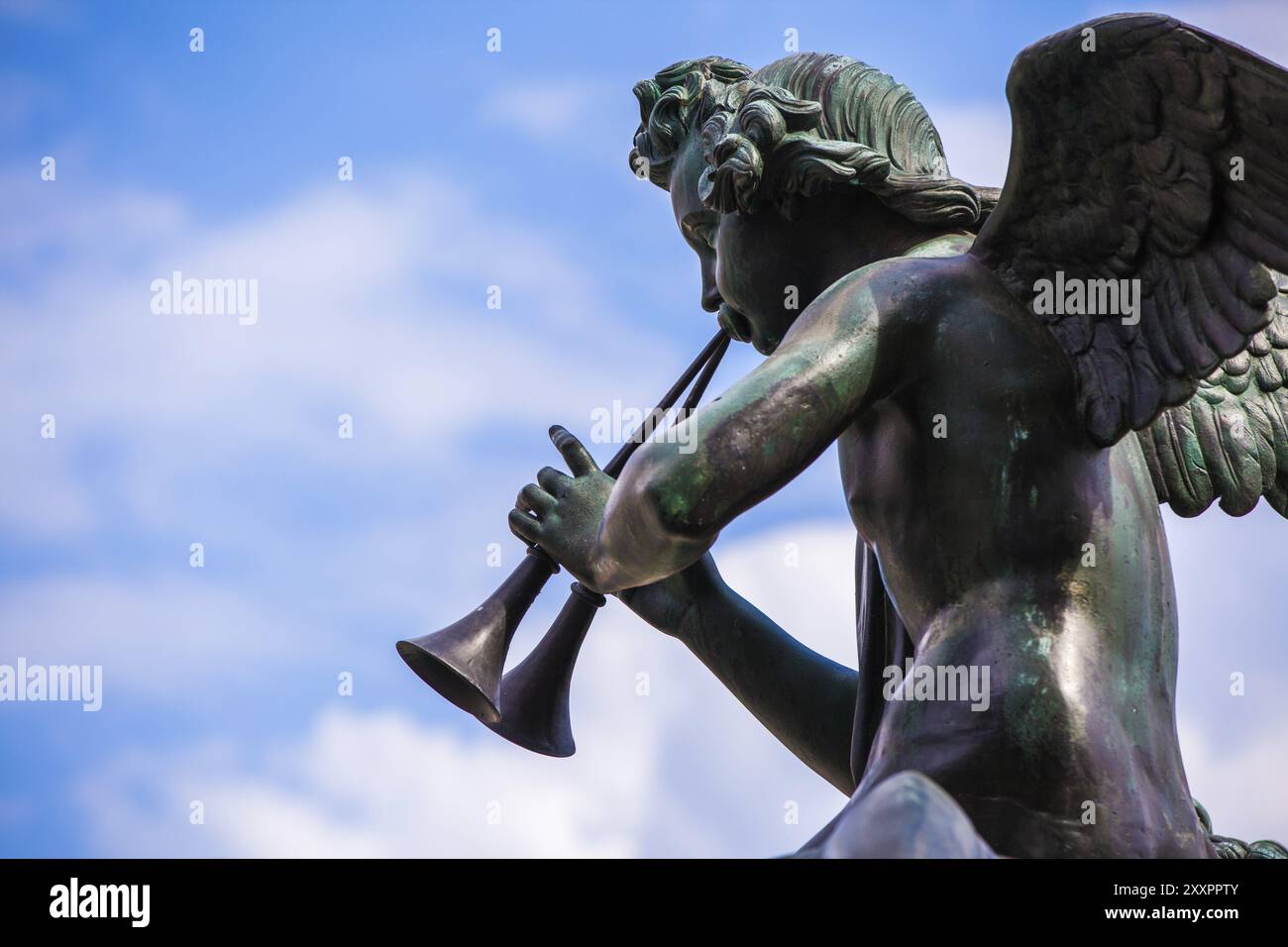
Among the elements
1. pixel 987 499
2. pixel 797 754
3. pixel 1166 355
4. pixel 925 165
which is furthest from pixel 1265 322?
pixel 797 754

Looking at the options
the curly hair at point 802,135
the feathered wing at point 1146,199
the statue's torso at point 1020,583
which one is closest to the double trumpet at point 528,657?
the curly hair at point 802,135

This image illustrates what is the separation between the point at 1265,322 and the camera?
652cm

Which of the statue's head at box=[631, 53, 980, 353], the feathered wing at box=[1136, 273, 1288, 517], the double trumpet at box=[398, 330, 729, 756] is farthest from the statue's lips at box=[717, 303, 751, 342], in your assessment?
the feathered wing at box=[1136, 273, 1288, 517]

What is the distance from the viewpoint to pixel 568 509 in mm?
7395

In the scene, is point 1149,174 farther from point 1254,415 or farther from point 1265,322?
point 1254,415

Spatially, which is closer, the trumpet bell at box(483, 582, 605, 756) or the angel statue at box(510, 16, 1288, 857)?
the angel statue at box(510, 16, 1288, 857)

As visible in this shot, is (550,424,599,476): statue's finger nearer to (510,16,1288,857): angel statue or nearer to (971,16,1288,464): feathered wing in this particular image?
(510,16,1288,857): angel statue

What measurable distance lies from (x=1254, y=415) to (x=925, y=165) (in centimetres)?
120

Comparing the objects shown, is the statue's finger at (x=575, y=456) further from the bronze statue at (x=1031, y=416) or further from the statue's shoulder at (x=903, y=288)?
the statue's shoulder at (x=903, y=288)

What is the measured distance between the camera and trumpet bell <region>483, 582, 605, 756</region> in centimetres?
781

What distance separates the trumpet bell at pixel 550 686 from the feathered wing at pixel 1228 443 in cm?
178

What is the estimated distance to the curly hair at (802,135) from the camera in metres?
7.22

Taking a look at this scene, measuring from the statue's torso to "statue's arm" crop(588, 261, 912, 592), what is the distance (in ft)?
0.56

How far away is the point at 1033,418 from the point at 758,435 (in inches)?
30.2
